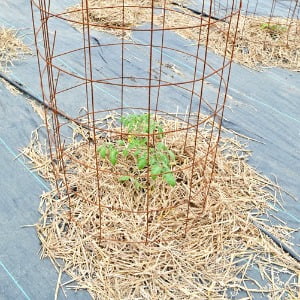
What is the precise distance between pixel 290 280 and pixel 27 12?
12.8 feet

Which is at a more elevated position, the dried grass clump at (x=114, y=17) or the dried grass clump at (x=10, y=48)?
the dried grass clump at (x=114, y=17)

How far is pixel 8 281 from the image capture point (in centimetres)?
196

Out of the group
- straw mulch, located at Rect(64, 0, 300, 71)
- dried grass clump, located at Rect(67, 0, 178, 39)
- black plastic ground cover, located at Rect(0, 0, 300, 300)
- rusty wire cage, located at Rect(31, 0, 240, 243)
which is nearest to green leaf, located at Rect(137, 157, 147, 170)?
rusty wire cage, located at Rect(31, 0, 240, 243)

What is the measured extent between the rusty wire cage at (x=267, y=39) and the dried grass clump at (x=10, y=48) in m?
1.98

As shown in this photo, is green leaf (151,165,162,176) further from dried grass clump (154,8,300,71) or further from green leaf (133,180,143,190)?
dried grass clump (154,8,300,71)

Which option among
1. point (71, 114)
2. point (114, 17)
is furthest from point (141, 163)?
point (114, 17)

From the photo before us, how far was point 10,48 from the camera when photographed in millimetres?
3920

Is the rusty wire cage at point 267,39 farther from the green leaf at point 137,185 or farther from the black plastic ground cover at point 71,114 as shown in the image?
the green leaf at point 137,185

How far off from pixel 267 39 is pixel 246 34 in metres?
0.22

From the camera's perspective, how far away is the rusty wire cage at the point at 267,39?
4.05 meters

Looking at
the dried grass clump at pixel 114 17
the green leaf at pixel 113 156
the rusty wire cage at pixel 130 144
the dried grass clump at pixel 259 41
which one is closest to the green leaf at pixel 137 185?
the rusty wire cage at pixel 130 144

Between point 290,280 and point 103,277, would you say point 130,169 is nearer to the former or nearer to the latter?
point 103,277

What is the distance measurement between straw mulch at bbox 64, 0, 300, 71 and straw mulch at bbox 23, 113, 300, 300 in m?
1.81

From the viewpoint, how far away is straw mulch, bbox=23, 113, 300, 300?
1.96 metres
